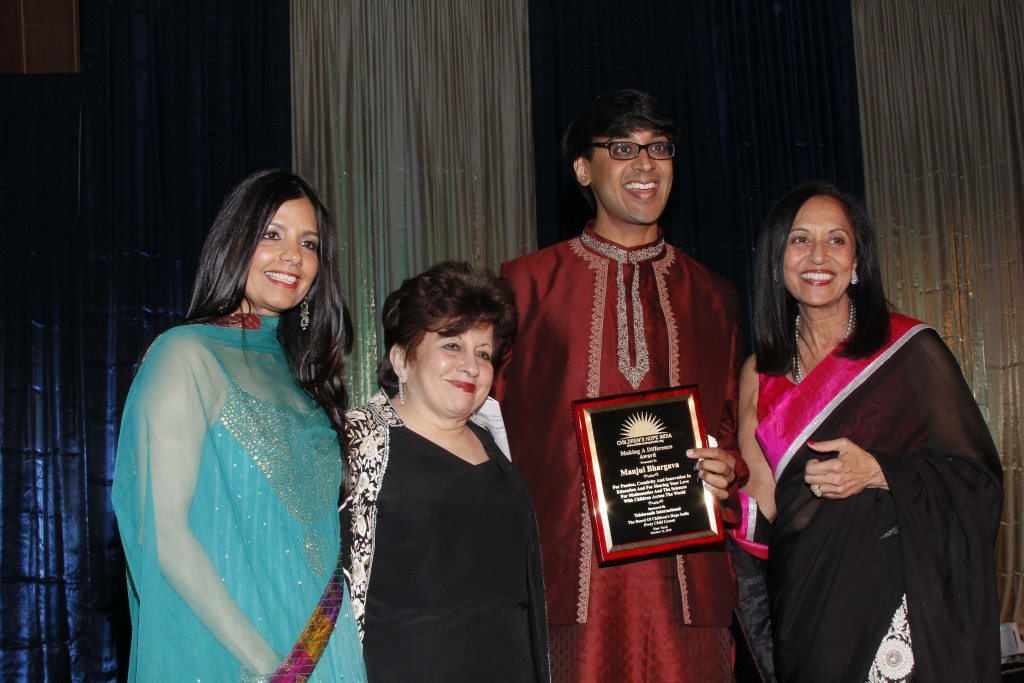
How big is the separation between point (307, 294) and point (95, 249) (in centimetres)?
270

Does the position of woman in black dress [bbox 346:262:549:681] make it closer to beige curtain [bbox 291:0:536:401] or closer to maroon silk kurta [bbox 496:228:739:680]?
maroon silk kurta [bbox 496:228:739:680]

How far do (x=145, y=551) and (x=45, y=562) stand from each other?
3.02 meters

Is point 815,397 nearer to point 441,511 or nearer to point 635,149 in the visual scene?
point 635,149

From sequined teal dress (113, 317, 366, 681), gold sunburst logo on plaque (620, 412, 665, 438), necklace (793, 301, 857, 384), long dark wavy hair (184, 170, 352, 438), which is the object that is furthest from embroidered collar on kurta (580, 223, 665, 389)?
sequined teal dress (113, 317, 366, 681)

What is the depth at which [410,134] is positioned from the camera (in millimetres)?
5016

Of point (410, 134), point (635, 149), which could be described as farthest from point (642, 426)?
point (410, 134)

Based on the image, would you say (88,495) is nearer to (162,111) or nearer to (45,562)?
(45,562)

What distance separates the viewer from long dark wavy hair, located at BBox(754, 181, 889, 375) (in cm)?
285

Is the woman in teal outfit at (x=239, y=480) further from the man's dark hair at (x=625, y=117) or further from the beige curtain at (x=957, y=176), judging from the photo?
the beige curtain at (x=957, y=176)

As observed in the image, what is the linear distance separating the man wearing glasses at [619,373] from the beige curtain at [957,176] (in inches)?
120

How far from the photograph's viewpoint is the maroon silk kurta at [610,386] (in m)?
2.68

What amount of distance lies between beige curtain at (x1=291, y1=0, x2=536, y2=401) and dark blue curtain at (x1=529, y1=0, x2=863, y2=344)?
167 mm

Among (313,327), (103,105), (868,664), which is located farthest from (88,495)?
(868,664)

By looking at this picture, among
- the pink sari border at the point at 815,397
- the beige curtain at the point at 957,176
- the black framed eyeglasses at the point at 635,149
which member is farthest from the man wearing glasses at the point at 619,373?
the beige curtain at the point at 957,176
